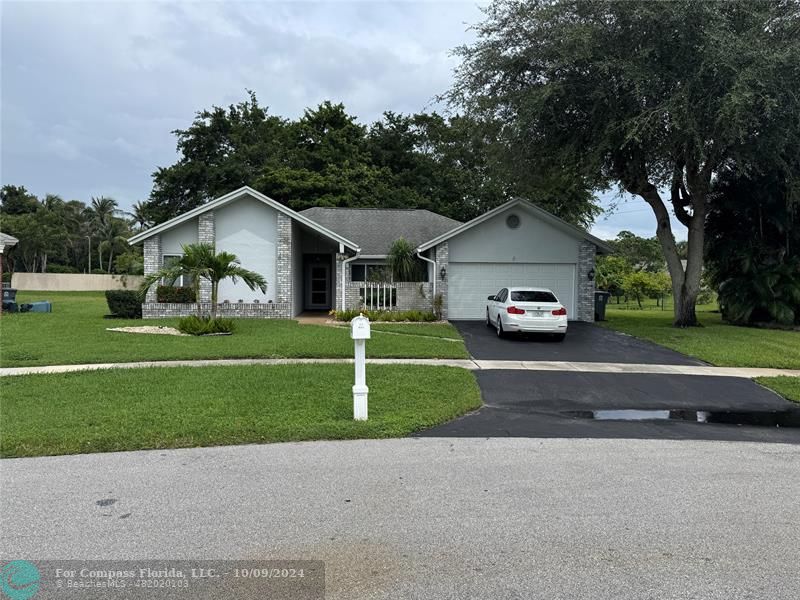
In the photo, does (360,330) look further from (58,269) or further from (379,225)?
(58,269)

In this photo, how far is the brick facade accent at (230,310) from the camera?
67.8 ft

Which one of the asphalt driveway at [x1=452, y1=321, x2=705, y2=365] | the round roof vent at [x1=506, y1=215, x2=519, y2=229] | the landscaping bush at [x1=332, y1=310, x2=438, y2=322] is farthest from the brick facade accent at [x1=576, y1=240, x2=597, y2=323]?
the landscaping bush at [x1=332, y1=310, x2=438, y2=322]

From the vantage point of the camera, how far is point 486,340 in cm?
1591

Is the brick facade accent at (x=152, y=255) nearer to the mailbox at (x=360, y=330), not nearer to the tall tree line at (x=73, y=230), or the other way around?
the mailbox at (x=360, y=330)

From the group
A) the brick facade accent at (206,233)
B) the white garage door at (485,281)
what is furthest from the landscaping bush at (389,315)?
the brick facade accent at (206,233)

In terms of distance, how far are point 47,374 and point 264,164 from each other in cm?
3805

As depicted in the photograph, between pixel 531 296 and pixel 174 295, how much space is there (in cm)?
1316

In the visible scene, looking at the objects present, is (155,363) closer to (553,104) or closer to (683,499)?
(683,499)

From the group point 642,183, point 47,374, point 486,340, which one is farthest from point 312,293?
point 47,374

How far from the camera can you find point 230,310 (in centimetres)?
2089

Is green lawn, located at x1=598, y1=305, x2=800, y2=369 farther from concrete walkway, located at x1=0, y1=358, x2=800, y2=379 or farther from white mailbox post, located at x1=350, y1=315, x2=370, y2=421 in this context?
white mailbox post, located at x1=350, y1=315, x2=370, y2=421

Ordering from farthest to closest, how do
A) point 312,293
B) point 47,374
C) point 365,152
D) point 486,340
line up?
point 365,152, point 312,293, point 486,340, point 47,374

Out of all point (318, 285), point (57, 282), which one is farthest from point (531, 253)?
point (57, 282)

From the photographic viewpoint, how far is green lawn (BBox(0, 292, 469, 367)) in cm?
1216
